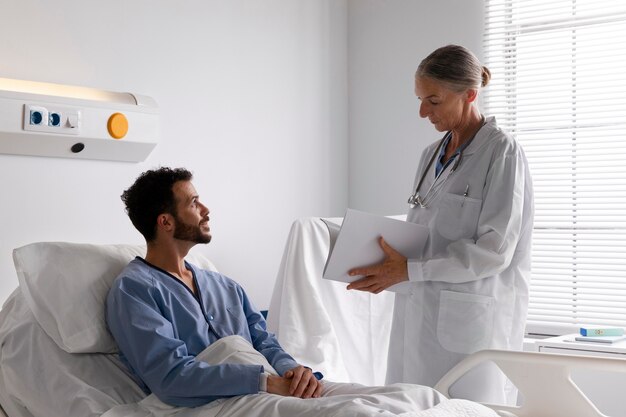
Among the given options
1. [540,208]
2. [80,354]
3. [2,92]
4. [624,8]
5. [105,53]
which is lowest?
[80,354]

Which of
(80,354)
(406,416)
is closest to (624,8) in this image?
(406,416)

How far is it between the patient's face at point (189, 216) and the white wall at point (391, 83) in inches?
63.3

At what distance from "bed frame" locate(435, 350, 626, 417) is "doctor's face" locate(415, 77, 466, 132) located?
24.2 inches

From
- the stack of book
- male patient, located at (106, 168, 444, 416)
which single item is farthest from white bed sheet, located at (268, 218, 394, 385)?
the stack of book

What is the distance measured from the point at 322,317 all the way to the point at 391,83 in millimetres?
1359

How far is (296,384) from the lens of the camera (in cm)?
192

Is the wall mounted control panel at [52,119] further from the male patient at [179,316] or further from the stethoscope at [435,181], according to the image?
the stethoscope at [435,181]

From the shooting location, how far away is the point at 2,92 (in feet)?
7.13

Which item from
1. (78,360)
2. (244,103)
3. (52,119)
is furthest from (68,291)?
(244,103)

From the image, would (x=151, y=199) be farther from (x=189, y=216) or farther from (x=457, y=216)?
(x=457, y=216)

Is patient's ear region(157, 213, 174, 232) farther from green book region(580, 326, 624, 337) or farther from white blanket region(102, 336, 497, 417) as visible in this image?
green book region(580, 326, 624, 337)

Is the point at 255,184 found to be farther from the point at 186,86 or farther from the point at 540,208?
the point at 540,208

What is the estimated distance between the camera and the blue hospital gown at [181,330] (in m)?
1.86

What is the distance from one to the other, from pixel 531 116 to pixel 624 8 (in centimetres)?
57
